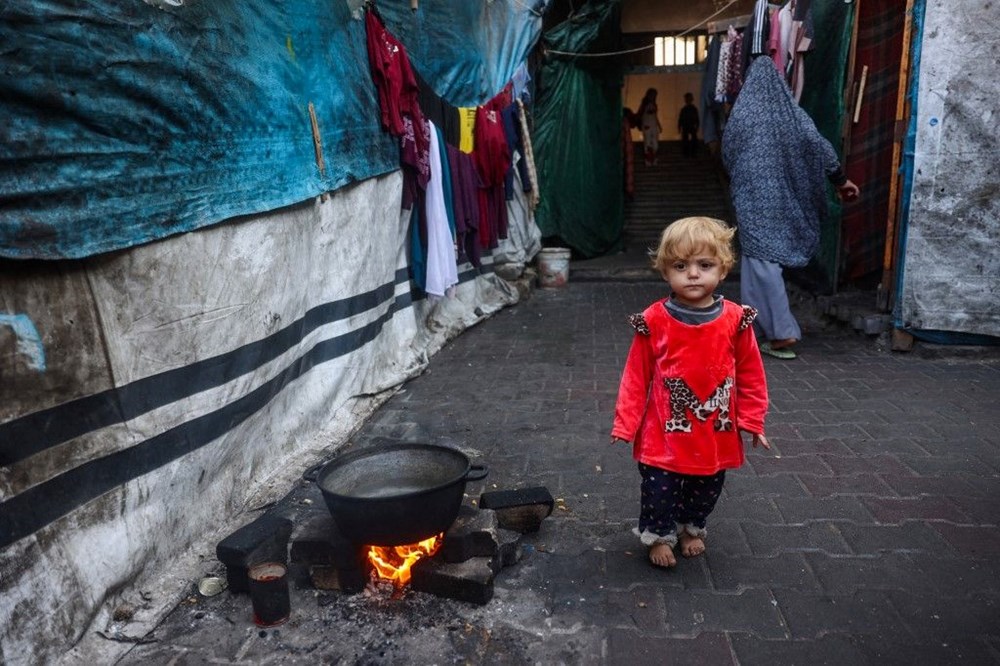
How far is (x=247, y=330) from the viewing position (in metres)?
3.36

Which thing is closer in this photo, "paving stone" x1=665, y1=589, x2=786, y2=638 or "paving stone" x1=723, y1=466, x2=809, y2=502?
"paving stone" x1=665, y1=589, x2=786, y2=638

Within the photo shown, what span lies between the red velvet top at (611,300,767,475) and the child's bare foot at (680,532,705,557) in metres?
0.39

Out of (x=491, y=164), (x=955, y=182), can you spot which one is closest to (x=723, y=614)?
(x=955, y=182)

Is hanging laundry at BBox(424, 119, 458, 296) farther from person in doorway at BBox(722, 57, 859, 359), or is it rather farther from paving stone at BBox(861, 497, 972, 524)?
paving stone at BBox(861, 497, 972, 524)

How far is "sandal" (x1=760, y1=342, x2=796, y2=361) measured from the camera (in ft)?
19.6

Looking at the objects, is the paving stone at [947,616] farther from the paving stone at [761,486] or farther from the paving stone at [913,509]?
the paving stone at [761,486]

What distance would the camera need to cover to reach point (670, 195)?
1599cm

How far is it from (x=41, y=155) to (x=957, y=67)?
6.19m

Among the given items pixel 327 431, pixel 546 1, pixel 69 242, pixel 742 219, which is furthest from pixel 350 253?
pixel 546 1

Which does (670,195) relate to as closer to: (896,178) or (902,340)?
(896,178)

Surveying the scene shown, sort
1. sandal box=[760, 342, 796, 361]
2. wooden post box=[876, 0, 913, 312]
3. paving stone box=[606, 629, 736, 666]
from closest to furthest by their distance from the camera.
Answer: paving stone box=[606, 629, 736, 666] < wooden post box=[876, 0, 913, 312] < sandal box=[760, 342, 796, 361]

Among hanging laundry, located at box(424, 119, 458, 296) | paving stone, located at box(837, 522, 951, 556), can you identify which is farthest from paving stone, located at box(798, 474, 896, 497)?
hanging laundry, located at box(424, 119, 458, 296)

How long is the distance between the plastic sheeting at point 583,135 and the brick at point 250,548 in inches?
362

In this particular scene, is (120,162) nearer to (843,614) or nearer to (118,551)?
(118,551)
